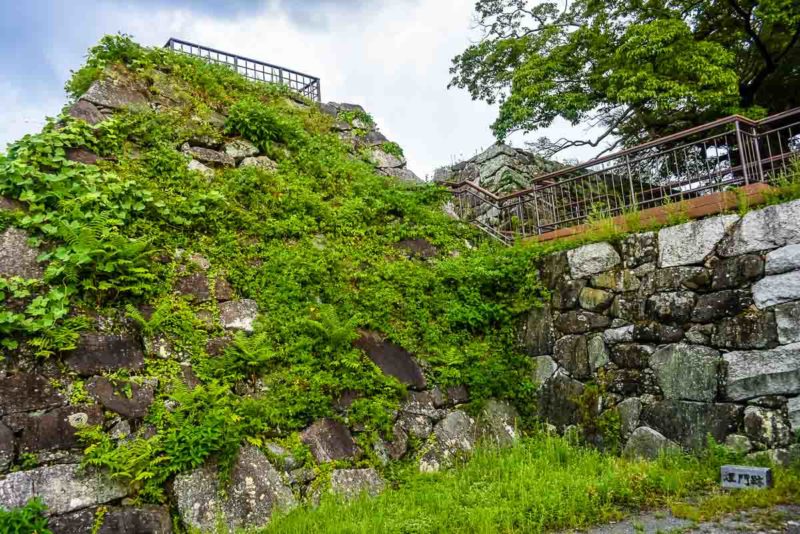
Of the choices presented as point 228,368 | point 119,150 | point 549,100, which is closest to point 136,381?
point 228,368

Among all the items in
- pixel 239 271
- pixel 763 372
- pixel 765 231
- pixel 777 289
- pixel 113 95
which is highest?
pixel 113 95

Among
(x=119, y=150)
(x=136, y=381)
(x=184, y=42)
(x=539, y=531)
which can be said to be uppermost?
(x=184, y=42)

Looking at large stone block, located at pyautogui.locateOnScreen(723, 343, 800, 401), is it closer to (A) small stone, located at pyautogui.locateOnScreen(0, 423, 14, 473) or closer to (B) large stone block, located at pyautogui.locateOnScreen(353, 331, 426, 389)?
(B) large stone block, located at pyautogui.locateOnScreen(353, 331, 426, 389)

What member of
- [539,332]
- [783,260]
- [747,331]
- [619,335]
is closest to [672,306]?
[619,335]

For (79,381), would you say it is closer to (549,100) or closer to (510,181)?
(510,181)

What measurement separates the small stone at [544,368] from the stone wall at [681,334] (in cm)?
2

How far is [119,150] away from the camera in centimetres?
734

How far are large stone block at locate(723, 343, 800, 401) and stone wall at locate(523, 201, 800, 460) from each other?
0.03ft

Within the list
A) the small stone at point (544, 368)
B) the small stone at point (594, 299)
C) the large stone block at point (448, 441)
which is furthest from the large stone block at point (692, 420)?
the large stone block at point (448, 441)

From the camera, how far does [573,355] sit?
7.25 metres

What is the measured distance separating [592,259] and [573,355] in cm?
140

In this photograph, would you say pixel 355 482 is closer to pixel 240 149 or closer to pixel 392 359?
pixel 392 359

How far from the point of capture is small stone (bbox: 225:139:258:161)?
8664 mm

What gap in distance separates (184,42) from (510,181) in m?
8.76
